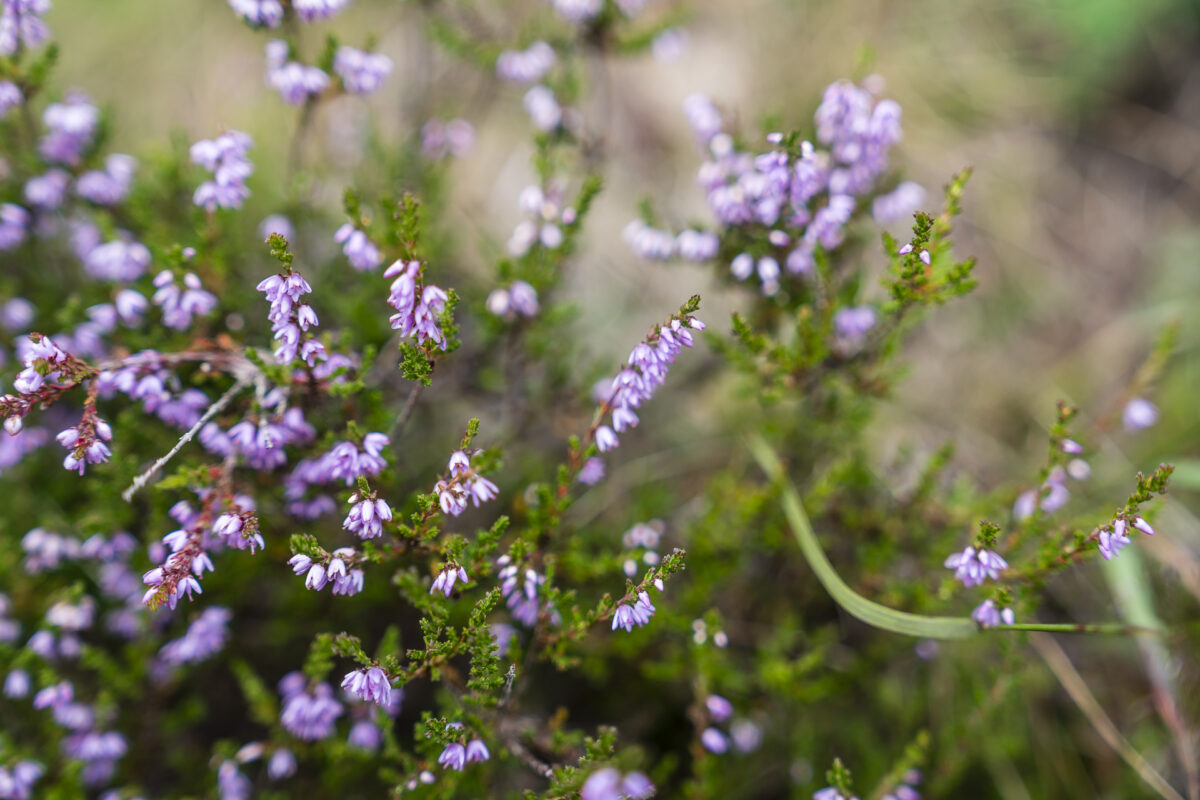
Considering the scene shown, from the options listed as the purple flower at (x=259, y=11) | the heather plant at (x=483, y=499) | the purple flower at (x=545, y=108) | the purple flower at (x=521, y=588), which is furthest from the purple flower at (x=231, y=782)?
the purple flower at (x=545, y=108)

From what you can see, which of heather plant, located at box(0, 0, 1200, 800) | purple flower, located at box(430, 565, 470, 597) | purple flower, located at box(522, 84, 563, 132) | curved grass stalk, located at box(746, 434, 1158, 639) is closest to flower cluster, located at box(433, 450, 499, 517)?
heather plant, located at box(0, 0, 1200, 800)

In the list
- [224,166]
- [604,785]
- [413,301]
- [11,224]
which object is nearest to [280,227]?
[224,166]

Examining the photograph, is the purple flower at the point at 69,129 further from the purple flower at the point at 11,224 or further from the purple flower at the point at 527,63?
the purple flower at the point at 527,63

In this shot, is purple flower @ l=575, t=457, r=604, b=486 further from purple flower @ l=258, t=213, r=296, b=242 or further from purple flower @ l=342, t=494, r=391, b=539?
purple flower @ l=258, t=213, r=296, b=242

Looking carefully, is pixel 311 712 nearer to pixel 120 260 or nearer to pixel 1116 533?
pixel 120 260

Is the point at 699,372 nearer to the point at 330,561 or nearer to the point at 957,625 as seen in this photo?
the point at 957,625

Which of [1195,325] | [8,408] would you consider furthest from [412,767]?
[1195,325]
